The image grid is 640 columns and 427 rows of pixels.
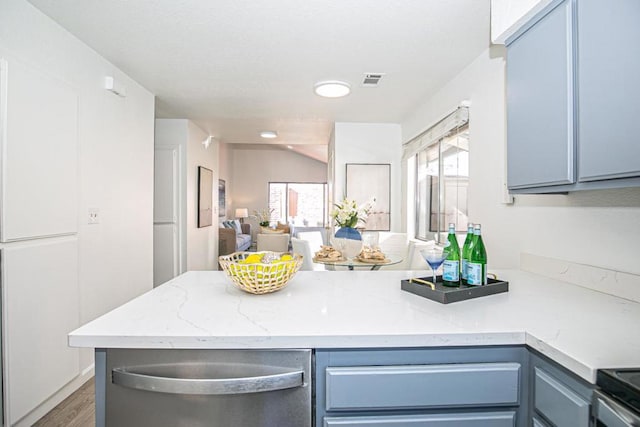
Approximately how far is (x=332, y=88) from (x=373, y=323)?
2.67 m

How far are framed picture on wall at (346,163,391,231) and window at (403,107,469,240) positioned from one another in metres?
0.48

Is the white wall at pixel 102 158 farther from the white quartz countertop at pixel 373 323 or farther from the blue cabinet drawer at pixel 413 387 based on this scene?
the blue cabinet drawer at pixel 413 387

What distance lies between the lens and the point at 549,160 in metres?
1.29

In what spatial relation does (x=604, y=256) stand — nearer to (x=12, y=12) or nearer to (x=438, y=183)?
(x=438, y=183)

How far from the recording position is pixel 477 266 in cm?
132

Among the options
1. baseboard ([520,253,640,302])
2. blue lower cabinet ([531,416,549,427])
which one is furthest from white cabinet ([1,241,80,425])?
baseboard ([520,253,640,302])

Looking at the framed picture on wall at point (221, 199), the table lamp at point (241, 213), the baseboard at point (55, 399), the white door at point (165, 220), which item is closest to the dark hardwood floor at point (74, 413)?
the baseboard at point (55, 399)

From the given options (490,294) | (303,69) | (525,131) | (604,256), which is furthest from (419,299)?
(303,69)

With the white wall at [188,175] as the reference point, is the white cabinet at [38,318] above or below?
below

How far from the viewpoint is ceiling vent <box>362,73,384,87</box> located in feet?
9.93

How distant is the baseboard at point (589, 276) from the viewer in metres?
1.36

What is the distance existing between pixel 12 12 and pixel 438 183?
354cm

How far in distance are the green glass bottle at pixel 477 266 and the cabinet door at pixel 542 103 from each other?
1.07ft

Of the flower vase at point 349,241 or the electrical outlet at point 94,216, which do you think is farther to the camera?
the flower vase at point 349,241
